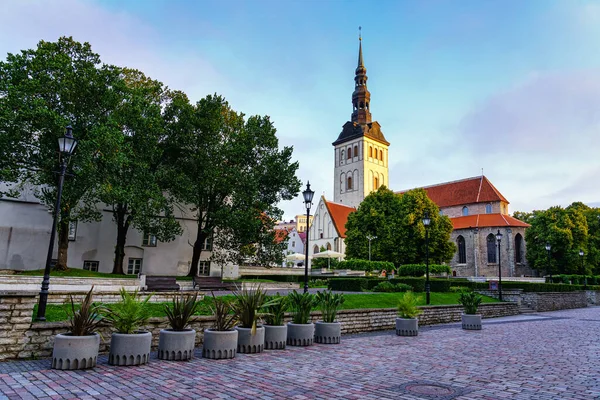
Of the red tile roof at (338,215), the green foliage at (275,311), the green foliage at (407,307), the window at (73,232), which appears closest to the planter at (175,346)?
the green foliage at (275,311)

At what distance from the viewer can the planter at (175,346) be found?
7719mm

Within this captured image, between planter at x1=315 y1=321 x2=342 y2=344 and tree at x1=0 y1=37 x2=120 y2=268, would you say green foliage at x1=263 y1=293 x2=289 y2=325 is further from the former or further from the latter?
tree at x1=0 y1=37 x2=120 y2=268

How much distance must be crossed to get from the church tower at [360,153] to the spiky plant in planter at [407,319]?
62645mm

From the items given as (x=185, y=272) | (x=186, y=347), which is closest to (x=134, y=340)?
(x=186, y=347)

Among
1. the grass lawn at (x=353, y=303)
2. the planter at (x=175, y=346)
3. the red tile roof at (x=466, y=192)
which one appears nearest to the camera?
the planter at (x=175, y=346)

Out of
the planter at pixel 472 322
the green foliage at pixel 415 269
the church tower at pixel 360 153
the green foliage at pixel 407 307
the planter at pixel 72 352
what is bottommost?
the planter at pixel 472 322

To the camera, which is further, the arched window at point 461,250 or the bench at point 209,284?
the arched window at point 461,250

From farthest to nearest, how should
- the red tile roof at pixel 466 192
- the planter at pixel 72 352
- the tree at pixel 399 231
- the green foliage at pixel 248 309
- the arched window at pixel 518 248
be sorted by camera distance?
the red tile roof at pixel 466 192, the arched window at pixel 518 248, the tree at pixel 399 231, the green foliage at pixel 248 309, the planter at pixel 72 352

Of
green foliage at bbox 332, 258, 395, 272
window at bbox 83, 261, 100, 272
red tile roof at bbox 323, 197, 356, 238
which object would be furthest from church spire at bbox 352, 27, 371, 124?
window at bbox 83, 261, 100, 272

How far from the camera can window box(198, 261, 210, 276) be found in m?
33.1

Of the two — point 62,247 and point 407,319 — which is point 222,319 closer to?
point 407,319

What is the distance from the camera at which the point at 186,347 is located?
779 centimetres

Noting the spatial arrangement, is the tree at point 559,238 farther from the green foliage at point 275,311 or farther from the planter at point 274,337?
the planter at point 274,337

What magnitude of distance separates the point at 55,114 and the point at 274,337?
17454mm
